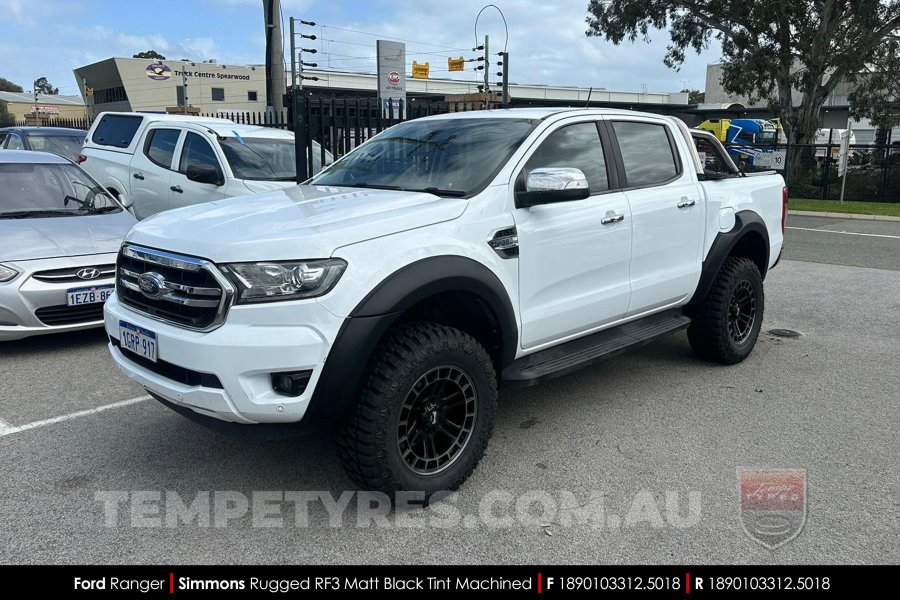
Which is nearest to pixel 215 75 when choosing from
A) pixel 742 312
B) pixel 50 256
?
pixel 50 256

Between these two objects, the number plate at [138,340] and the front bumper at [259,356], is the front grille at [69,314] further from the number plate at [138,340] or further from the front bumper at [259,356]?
the front bumper at [259,356]

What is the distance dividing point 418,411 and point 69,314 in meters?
3.68

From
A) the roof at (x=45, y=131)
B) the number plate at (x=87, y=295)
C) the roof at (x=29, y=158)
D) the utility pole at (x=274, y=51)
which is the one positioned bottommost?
the number plate at (x=87, y=295)

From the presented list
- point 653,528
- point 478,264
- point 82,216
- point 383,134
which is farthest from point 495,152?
point 82,216

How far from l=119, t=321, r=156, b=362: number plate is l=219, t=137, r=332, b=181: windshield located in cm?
505

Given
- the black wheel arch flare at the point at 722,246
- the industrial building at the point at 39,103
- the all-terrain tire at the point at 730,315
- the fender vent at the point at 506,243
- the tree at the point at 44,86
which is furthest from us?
the tree at the point at 44,86

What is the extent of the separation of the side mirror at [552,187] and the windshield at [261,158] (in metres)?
5.36

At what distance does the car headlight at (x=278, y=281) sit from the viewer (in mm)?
2977

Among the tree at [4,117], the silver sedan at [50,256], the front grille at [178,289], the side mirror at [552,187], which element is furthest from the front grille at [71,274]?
the tree at [4,117]

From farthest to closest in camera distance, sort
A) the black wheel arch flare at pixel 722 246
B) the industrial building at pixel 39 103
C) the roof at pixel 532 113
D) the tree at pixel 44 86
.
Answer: the tree at pixel 44 86, the industrial building at pixel 39 103, the black wheel arch flare at pixel 722 246, the roof at pixel 532 113

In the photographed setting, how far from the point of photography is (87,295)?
5.67 m

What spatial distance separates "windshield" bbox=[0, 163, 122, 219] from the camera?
257 inches

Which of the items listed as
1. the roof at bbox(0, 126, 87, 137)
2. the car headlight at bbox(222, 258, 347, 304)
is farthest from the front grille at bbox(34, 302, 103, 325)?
the roof at bbox(0, 126, 87, 137)

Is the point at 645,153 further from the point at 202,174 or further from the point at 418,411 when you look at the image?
the point at 202,174
